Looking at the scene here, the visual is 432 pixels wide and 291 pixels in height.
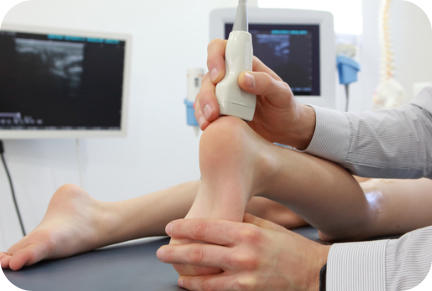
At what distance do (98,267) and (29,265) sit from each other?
0.41ft

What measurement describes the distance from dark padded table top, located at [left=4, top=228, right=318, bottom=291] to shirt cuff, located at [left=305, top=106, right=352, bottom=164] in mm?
304

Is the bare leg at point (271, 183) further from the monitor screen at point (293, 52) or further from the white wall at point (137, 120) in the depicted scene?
the white wall at point (137, 120)

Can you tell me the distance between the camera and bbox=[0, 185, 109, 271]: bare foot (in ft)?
1.97

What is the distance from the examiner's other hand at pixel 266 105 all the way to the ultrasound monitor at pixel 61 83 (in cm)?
92

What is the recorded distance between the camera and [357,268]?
1.40ft

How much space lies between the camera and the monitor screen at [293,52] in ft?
4.59

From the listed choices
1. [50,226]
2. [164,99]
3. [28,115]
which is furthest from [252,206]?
[164,99]

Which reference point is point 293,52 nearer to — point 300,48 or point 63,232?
point 300,48

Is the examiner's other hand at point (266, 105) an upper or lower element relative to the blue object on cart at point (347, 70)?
lower

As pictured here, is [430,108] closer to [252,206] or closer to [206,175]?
[252,206]

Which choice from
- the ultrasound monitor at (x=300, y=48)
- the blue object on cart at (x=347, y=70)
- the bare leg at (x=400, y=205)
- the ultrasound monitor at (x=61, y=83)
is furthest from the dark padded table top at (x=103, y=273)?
the blue object on cart at (x=347, y=70)

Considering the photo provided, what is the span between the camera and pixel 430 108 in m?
0.74

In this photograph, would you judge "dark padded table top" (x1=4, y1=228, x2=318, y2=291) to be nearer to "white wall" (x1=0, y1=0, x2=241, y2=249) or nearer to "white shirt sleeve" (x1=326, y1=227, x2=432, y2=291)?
"white shirt sleeve" (x1=326, y1=227, x2=432, y2=291)

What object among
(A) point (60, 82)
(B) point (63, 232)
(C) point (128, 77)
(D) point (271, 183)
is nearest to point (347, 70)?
(C) point (128, 77)
